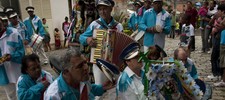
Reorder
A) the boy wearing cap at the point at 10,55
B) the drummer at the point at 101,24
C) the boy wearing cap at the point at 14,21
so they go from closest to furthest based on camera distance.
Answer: the drummer at the point at 101,24 < the boy wearing cap at the point at 10,55 < the boy wearing cap at the point at 14,21

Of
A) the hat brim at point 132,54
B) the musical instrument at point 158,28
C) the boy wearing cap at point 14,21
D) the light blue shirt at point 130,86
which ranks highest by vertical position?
the boy wearing cap at point 14,21

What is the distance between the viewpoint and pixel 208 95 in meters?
3.51

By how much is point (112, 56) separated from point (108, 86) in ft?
3.47

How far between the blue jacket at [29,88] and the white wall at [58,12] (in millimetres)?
12399

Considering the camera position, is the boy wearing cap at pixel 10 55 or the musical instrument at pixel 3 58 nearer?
the musical instrument at pixel 3 58

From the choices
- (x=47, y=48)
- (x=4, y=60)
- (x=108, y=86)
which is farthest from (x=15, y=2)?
(x=108, y=86)

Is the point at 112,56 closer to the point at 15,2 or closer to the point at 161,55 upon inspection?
the point at 161,55

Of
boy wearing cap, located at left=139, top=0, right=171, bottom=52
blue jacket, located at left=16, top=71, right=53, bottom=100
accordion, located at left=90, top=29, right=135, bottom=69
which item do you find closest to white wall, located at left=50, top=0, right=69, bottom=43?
boy wearing cap, located at left=139, top=0, right=171, bottom=52

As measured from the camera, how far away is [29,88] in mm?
3135

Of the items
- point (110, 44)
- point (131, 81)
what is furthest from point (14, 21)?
point (131, 81)

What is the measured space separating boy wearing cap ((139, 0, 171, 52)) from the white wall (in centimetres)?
966

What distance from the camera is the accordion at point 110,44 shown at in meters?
4.19

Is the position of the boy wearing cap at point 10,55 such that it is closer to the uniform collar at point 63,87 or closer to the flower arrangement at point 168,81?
the uniform collar at point 63,87

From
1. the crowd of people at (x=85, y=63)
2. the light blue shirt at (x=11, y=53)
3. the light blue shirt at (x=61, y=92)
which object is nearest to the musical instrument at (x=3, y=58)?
the crowd of people at (x=85, y=63)
